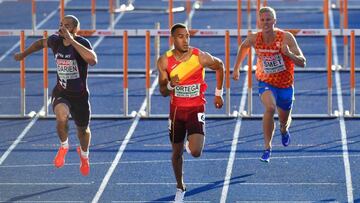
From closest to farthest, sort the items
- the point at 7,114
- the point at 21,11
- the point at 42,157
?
the point at 42,157 < the point at 7,114 < the point at 21,11

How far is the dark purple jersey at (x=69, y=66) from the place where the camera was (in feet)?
55.5

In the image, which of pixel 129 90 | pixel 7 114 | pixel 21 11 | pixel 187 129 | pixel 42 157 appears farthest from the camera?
pixel 21 11

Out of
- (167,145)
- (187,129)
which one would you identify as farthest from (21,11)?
(187,129)

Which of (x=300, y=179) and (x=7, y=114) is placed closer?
(x=300, y=179)

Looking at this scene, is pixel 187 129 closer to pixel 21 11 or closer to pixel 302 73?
pixel 302 73

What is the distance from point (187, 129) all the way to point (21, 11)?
1580 cm

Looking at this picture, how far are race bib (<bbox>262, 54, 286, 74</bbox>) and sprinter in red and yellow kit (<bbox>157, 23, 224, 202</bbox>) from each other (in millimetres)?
1045

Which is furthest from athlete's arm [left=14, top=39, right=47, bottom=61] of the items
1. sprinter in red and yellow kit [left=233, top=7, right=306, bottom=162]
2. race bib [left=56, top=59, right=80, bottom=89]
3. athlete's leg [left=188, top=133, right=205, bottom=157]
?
sprinter in red and yellow kit [left=233, top=7, right=306, bottom=162]

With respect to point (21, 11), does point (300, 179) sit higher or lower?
lower

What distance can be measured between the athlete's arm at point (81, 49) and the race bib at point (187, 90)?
0.97 m

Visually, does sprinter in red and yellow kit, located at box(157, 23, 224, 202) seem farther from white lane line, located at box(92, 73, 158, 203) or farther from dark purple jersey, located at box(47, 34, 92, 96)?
white lane line, located at box(92, 73, 158, 203)

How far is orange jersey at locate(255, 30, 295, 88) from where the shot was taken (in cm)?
1731

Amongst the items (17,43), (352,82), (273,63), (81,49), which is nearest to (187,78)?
(81,49)

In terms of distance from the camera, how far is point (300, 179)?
19.2m
